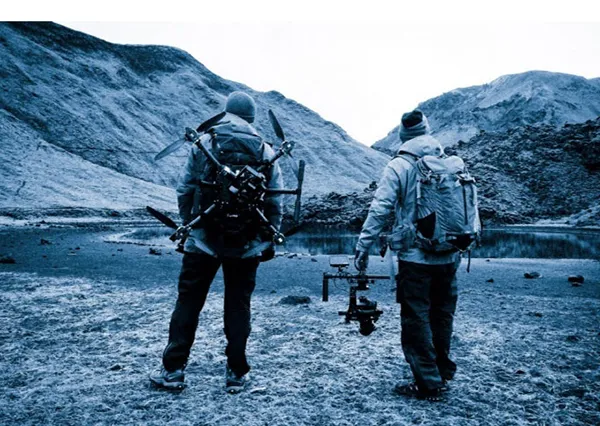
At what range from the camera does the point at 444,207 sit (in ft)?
13.0

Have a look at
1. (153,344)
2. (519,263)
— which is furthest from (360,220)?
(153,344)

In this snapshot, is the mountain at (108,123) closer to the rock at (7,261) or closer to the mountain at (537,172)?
the mountain at (537,172)

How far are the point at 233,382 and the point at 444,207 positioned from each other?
249cm

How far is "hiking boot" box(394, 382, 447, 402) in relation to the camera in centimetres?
399

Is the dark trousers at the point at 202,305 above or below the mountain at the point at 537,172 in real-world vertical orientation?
below

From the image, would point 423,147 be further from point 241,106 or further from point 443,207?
point 241,106

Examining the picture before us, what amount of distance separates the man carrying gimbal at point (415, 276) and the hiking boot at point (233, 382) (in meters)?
1.43

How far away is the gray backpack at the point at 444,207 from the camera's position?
3.96 metres

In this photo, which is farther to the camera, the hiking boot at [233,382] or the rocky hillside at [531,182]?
the rocky hillside at [531,182]

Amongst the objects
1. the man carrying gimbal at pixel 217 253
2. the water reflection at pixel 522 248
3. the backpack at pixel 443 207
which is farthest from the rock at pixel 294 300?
the water reflection at pixel 522 248

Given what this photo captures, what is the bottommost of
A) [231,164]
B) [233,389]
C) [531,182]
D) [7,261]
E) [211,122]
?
[233,389]

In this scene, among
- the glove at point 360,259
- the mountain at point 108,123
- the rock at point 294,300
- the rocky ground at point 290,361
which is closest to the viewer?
the rocky ground at point 290,361

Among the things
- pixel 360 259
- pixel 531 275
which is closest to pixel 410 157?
pixel 360 259

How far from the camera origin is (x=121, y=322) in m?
6.55
